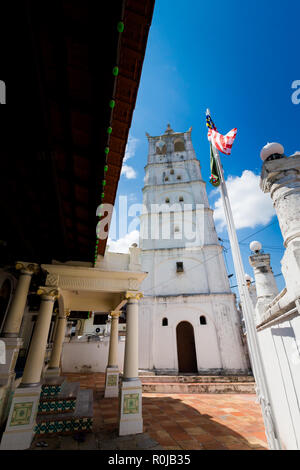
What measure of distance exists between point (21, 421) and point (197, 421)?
460 cm

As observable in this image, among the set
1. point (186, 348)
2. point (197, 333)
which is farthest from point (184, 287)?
point (186, 348)

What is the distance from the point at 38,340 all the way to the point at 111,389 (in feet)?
17.5

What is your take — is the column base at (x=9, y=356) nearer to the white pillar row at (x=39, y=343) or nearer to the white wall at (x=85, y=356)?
the white pillar row at (x=39, y=343)

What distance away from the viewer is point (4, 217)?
4.16 m

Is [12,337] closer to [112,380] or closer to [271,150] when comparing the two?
[112,380]

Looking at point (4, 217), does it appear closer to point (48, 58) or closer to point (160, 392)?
point (48, 58)

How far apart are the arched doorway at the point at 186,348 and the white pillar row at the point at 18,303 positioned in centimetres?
1180

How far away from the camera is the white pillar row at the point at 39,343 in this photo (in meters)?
4.80

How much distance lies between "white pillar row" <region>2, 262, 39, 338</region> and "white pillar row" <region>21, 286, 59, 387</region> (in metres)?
0.55

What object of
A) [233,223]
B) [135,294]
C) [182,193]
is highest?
[182,193]

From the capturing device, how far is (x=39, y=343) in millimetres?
5082

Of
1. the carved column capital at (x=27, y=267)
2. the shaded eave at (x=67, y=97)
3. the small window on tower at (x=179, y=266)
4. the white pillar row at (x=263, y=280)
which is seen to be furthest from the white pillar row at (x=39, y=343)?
the small window on tower at (x=179, y=266)

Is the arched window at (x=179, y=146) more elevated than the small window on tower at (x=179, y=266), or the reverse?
the arched window at (x=179, y=146)
